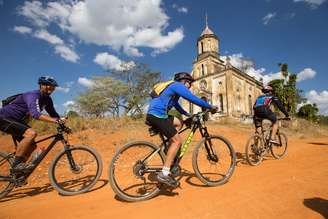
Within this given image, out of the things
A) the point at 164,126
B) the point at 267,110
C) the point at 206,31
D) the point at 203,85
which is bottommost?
the point at 164,126

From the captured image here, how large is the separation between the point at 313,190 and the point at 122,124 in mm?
10725

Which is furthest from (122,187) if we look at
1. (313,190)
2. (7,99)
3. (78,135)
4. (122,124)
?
(122,124)

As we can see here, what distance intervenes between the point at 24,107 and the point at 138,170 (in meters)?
2.63

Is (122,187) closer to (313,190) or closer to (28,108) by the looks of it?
(28,108)

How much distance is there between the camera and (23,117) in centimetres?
439

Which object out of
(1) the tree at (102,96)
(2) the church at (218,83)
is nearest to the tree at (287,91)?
(2) the church at (218,83)

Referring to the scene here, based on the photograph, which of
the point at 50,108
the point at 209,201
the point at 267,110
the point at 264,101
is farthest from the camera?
the point at 264,101

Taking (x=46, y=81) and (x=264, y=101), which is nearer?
(x=46, y=81)

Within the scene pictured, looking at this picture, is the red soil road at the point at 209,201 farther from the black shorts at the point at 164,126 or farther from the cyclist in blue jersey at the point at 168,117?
the black shorts at the point at 164,126

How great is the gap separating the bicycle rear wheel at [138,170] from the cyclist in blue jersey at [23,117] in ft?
5.07

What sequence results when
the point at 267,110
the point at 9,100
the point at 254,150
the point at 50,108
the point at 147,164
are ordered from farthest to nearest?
the point at 267,110 → the point at 254,150 → the point at 50,108 → the point at 9,100 → the point at 147,164

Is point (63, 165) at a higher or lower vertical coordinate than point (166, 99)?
lower

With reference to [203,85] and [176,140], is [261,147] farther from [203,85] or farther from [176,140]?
[203,85]

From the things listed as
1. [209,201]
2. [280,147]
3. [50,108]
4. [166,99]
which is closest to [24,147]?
[50,108]
